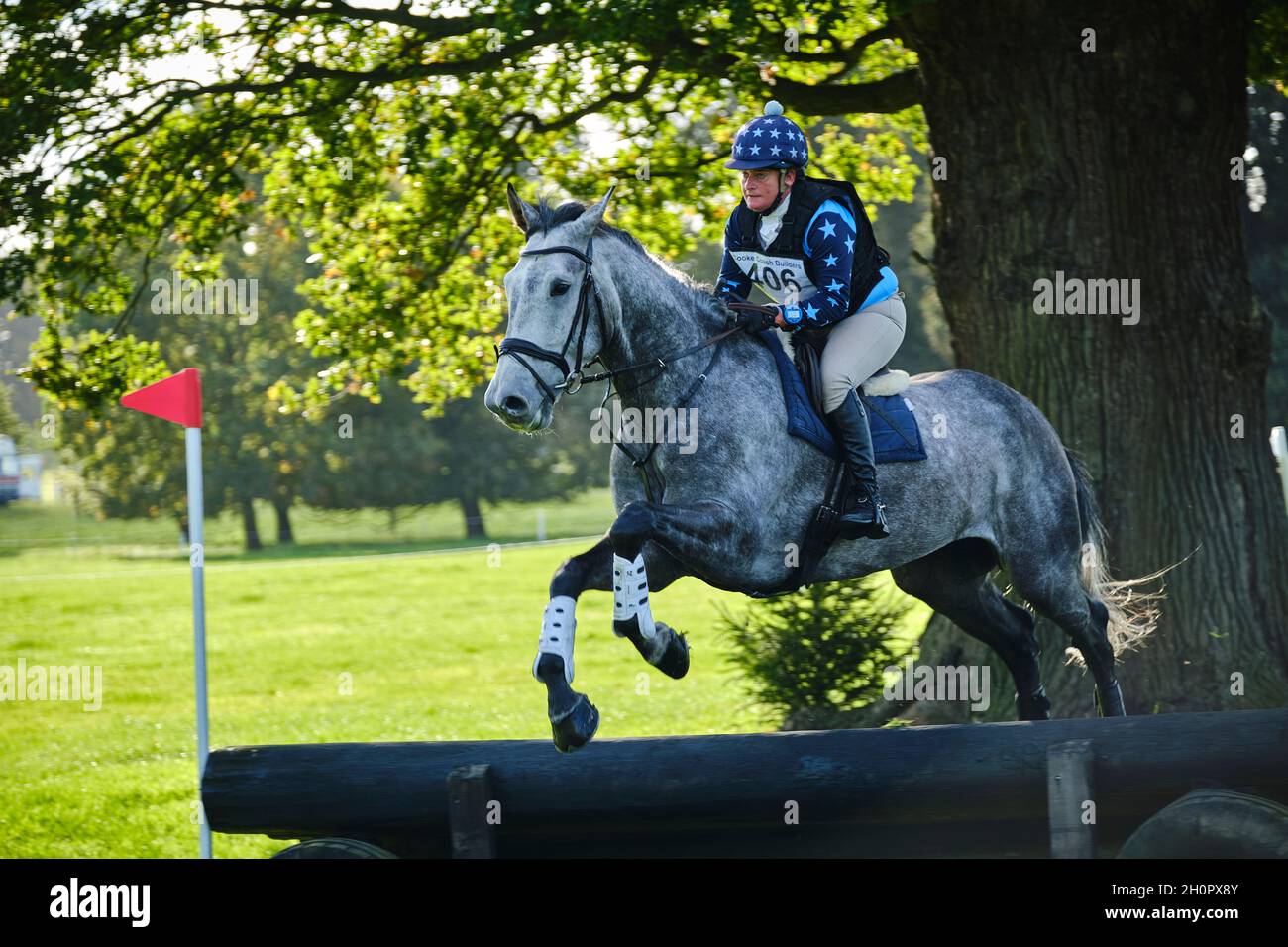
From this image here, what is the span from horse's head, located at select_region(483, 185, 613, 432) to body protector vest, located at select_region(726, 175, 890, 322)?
2.68 ft

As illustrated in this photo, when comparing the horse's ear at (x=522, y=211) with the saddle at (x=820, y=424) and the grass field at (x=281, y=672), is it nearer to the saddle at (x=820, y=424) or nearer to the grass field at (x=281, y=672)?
the saddle at (x=820, y=424)

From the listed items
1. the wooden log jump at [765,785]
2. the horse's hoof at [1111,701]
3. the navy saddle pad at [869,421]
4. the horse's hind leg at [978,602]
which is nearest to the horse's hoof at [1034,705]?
the horse's hind leg at [978,602]

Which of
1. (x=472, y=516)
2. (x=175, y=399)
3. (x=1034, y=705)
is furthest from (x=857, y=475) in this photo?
(x=472, y=516)

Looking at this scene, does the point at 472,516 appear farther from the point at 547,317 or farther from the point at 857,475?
the point at 547,317

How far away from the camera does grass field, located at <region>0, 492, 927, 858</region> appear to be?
10.2 m

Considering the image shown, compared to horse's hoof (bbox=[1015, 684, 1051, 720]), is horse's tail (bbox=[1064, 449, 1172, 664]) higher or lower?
higher

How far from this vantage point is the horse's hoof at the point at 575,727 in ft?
14.8

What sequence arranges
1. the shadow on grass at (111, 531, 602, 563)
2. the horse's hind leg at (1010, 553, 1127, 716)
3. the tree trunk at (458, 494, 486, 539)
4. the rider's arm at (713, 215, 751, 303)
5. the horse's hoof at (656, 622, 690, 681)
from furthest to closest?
the tree trunk at (458, 494, 486, 539) < the shadow on grass at (111, 531, 602, 563) < the horse's hind leg at (1010, 553, 1127, 716) < the rider's arm at (713, 215, 751, 303) < the horse's hoof at (656, 622, 690, 681)

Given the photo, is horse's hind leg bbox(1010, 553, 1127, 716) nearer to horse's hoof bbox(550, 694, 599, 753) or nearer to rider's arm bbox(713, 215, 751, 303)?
rider's arm bbox(713, 215, 751, 303)

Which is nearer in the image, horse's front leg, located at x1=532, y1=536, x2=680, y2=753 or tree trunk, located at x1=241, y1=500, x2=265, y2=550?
horse's front leg, located at x1=532, y1=536, x2=680, y2=753

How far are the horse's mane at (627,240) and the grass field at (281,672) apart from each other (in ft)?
14.8

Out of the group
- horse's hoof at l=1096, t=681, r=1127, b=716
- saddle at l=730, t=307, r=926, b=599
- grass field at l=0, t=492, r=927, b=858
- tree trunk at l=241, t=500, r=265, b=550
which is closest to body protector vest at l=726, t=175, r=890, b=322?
saddle at l=730, t=307, r=926, b=599
